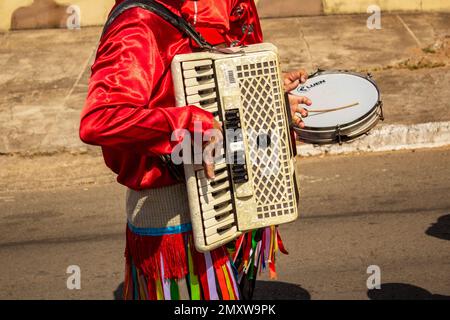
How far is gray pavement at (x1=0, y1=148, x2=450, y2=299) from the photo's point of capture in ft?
20.4

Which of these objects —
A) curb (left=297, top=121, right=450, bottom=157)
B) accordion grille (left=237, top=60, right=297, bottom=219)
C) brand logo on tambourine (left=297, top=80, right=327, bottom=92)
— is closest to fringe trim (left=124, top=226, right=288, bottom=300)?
accordion grille (left=237, top=60, right=297, bottom=219)

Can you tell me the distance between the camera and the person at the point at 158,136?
370cm

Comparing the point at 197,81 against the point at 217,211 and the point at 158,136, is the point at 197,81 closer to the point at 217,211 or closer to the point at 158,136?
the point at 158,136

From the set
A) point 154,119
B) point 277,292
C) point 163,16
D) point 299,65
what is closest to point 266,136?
point 154,119

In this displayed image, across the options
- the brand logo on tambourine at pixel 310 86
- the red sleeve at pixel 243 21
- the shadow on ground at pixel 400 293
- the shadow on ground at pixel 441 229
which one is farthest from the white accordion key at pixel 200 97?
the shadow on ground at pixel 441 229

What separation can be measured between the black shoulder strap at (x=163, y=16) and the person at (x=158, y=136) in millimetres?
23

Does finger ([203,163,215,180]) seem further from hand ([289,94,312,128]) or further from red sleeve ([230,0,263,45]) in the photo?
red sleeve ([230,0,263,45])

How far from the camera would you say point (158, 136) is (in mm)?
3746

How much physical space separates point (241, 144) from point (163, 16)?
61cm

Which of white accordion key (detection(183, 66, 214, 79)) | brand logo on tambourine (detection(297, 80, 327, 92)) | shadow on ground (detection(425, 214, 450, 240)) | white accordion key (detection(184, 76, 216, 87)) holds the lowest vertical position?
shadow on ground (detection(425, 214, 450, 240))

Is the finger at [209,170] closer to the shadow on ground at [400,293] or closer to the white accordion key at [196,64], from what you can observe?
the white accordion key at [196,64]

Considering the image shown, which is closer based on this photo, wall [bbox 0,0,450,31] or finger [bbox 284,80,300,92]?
finger [bbox 284,80,300,92]

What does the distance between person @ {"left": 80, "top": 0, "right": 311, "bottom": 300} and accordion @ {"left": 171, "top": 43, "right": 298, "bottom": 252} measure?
10 cm
